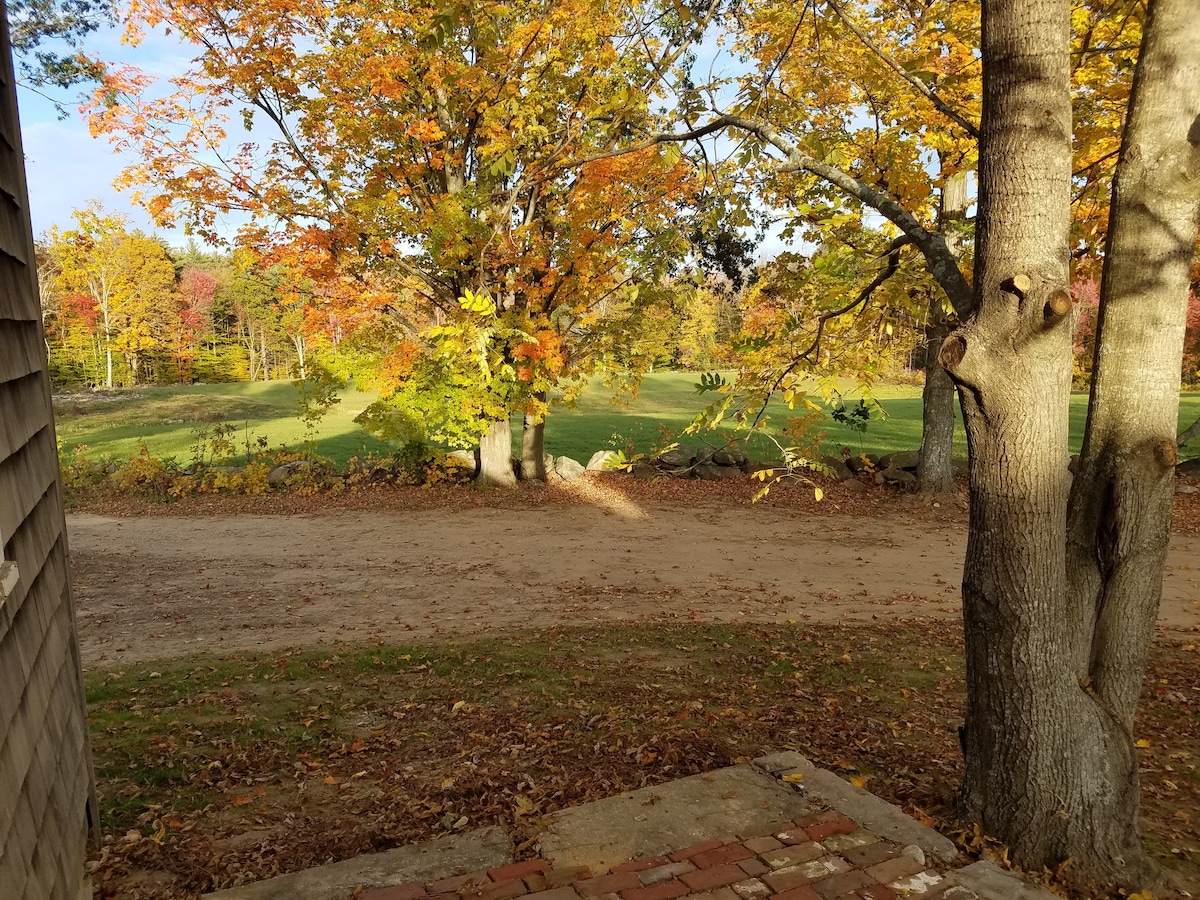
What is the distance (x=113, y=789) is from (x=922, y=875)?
398cm

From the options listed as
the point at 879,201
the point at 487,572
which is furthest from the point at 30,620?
the point at 487,572

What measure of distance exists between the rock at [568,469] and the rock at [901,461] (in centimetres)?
675

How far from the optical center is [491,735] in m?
4.95

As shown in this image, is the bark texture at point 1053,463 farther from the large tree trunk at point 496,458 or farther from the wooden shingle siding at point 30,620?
the large tree trunk at point 496,458

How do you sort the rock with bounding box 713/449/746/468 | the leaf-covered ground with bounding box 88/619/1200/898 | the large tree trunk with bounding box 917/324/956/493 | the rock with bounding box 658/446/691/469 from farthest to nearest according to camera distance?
the rock with bounding box 713/449/746/468, the rock with bounding box 658/446/691/469, the large tree trunk with bounding box 917/324/956/493, the leaf-covered ground with bounding box 88/619/1200/898

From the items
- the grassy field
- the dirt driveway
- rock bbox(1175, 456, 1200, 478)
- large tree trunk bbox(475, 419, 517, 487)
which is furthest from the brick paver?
rock bbox(1175, 456, 1200, 478)

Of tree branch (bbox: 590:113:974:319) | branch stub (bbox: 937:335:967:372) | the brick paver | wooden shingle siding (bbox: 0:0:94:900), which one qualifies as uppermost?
tree branch (bbox: 590:113:974:319)

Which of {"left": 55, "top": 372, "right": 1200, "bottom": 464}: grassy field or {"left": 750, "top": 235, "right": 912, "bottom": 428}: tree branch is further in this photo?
{"left": 55, "top": 372, "right": 1200, "bottom": 464}: grassy field

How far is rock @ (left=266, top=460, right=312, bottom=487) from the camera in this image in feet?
55.9

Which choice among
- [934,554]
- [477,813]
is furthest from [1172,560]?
[477,813]

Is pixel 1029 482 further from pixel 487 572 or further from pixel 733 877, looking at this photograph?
pixel 487 572

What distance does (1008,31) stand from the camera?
3217 millimetres

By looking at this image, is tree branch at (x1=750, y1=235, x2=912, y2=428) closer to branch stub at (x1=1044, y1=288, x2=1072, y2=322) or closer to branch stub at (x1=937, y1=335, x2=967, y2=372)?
branch stub at (x1=937, y1=335, x2=967, y2=372)

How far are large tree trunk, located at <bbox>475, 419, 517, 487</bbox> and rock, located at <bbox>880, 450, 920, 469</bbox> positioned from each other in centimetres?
809
